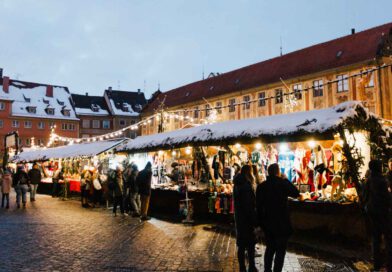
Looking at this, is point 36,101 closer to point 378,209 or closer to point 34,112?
point 34,112

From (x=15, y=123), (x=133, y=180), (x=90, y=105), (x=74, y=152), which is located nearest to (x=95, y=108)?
(x=90, y=105)

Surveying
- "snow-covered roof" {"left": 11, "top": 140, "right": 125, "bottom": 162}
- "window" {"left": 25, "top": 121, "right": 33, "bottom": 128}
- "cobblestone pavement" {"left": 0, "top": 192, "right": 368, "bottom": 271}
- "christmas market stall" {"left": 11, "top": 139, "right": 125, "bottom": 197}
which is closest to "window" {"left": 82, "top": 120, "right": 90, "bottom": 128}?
"window" {"left": 25, "top": 121, "right": 33, "bottom": 128}

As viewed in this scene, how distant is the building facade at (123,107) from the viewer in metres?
62.8

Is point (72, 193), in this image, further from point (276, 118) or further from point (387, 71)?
point (387, 71)

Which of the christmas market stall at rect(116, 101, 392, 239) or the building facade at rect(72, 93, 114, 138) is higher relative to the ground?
the building facade at rect(72, 93, 114, 138)

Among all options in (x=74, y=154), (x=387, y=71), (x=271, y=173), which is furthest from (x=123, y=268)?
(x=387, y=71)

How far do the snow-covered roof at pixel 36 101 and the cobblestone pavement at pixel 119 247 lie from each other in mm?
46882

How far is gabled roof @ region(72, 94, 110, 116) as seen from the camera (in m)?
62.2

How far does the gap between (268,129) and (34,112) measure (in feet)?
168

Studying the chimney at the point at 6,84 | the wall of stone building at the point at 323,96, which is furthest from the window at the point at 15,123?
the wall of stone building at the point at 323,96

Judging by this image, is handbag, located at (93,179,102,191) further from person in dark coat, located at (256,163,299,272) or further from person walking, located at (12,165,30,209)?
person in dark coat, located at (256,163,299,272)

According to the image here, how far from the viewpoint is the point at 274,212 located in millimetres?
5418

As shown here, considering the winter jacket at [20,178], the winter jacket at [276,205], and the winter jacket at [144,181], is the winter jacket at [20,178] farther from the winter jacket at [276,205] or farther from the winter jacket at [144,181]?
the winter jacket at [276,205]

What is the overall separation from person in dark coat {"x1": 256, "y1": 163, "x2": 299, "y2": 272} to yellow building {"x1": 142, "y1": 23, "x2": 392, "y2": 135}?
55.3ft
